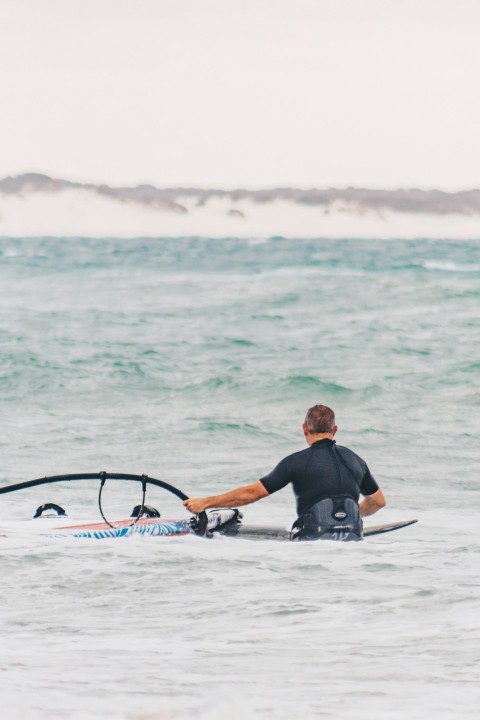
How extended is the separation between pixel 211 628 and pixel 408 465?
7.71 m

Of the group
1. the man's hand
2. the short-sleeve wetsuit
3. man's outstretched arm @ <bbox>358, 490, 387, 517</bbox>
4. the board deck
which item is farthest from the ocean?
the short-sleeve wetsuit

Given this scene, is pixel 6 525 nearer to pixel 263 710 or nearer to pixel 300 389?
pixel 263 710

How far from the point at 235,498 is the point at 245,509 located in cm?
339

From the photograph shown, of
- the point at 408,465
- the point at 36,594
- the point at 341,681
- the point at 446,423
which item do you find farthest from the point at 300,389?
the point at 341,681

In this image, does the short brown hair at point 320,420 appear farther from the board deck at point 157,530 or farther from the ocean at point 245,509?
the board deck at point 157,530

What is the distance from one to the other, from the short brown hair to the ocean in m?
0.91

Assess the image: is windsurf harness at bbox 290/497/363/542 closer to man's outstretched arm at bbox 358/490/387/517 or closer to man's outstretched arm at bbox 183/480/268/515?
man's outstretched arm at bbox 358/490/387/517

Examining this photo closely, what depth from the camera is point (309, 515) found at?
7.38m

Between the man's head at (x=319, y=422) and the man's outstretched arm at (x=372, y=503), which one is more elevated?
the man's head at (x=319, y=422)

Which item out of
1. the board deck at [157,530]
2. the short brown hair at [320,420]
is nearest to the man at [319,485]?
the short brown hair at [320,420]

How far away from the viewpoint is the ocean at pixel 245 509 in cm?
487

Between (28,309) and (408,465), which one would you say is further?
(28,309)

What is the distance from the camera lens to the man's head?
7230 millimetres

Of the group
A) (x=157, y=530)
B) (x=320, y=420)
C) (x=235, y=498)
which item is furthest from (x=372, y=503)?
(x=157, y=530)
